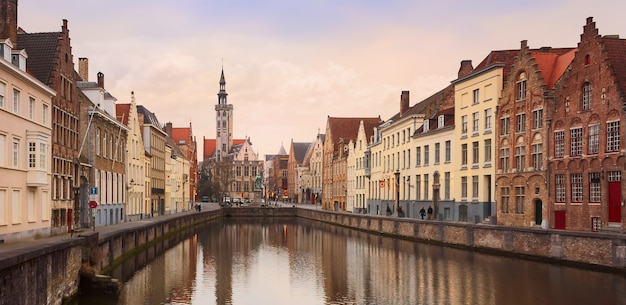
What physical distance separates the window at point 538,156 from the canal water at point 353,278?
22.0 ft

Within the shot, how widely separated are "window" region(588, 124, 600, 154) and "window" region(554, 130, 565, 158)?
2231mm

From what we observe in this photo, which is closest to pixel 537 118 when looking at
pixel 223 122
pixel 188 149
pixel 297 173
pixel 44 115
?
pixel 44 115

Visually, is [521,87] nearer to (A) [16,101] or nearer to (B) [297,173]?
(A) [16,101]

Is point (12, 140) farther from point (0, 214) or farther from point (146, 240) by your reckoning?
point (146, 240)

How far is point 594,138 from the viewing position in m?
32.8

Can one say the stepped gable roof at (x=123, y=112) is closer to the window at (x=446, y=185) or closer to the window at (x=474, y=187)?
the window at (x=446, y=185)

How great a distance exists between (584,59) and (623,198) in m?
7.89

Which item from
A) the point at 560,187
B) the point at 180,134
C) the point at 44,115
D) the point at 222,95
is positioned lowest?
the point at 560,187

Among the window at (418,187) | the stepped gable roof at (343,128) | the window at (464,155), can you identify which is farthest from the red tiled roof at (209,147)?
the window at (464,155)

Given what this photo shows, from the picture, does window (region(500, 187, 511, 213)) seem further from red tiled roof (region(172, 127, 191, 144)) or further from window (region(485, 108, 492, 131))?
red tiled roof (region(172, 127, 191, 144))

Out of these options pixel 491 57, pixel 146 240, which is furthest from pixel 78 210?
pixel 491 57

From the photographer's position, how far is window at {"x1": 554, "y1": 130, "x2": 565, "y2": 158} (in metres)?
35.2

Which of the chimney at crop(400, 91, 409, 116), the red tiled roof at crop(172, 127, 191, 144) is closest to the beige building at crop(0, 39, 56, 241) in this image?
A: the chimney at crop(400, 91, 409, 116)

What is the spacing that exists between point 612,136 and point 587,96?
3.13 m
